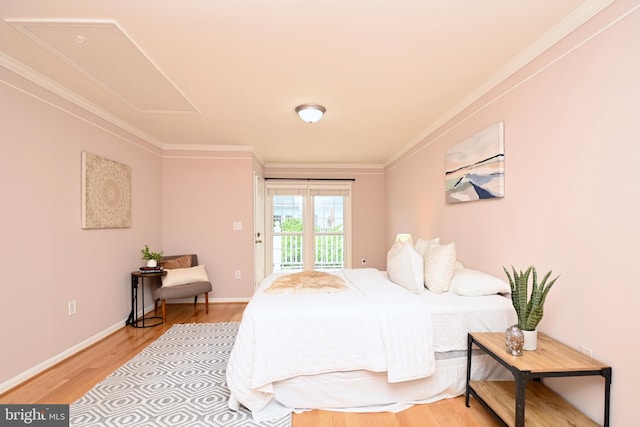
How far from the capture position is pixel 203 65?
2.27m

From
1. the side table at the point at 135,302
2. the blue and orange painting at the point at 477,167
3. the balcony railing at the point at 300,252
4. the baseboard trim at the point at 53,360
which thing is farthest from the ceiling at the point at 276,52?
the balcony railing at the point at 300,252

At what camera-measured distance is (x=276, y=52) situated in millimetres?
2098

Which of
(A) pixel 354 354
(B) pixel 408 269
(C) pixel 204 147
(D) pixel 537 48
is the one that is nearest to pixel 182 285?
(C) pixel 204 147

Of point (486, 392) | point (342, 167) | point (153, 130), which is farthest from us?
point (342, 167)

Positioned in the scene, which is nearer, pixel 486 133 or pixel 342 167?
pixel 486 133

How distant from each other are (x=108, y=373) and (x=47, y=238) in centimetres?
123

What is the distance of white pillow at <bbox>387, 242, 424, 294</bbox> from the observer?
7.78 feet

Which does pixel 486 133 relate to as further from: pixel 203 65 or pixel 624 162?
pixel 203 65

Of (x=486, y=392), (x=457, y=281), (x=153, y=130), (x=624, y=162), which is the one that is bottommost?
(x=486, y=392)

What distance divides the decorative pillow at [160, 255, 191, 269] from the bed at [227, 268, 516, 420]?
99.5 inches

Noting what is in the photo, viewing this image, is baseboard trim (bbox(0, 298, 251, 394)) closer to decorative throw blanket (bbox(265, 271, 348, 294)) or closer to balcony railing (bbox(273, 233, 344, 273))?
decorative throw blanket (bbox(265, 271, 348, 294))

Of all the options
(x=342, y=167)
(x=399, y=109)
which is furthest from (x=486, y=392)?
(x=342, y=167)

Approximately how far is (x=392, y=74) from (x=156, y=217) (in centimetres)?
370

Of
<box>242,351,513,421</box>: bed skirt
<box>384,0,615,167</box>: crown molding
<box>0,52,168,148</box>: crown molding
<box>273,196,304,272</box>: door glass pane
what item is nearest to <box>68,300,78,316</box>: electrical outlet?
<box>0,52,168,148</box>: crown molding
